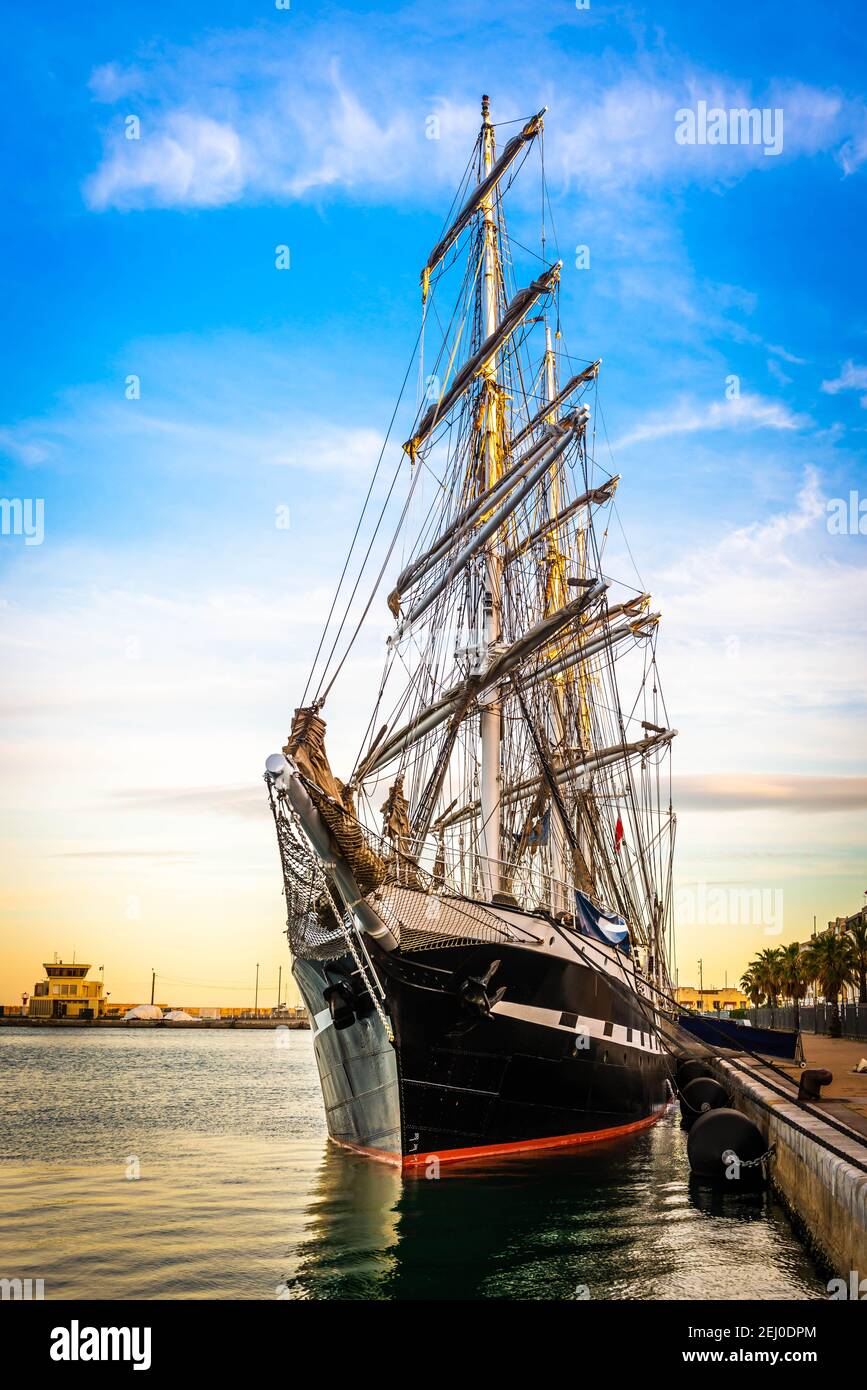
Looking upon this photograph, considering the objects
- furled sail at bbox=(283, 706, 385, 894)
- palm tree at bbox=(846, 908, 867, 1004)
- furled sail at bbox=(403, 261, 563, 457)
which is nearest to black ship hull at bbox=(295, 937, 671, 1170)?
furled sail at bbox=(283, 706, 385, 894)

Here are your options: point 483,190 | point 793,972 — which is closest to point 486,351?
point 483,190

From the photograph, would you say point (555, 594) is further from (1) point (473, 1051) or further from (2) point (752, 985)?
(2) point (752, 985)

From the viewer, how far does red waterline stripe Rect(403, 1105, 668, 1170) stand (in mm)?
17516

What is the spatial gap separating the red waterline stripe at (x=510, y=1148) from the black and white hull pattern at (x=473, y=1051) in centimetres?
2

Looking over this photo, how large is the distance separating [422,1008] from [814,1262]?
7109mm

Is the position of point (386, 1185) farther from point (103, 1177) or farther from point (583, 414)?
point (583, 414)

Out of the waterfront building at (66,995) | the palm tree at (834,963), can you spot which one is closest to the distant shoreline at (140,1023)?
the waterfront building at (66,995)

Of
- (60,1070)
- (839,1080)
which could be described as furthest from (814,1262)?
(60,1070)

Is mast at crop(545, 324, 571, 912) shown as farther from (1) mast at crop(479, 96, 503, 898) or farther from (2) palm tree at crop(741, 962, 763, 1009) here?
(2) palm tree at crop(741, 962, 763, 1009)

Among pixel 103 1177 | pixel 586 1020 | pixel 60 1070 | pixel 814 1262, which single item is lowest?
pixel 60 1070

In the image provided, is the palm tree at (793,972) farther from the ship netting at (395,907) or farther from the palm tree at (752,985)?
the ship netting at (395,907)

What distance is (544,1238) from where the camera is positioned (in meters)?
13.8

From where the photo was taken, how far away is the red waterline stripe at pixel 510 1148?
17.5 meters
